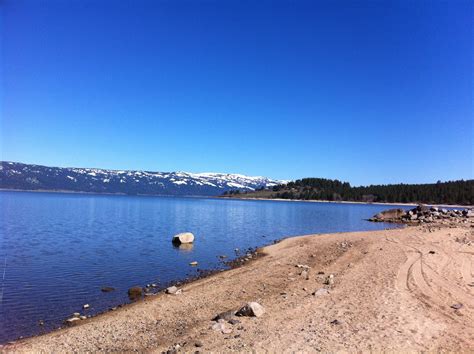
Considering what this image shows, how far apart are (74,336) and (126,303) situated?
583 centimetres

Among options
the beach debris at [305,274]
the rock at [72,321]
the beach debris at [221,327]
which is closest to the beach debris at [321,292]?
the beach debris at [305,274]

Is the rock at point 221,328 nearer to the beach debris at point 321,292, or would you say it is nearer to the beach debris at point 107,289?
the beach debris at point 321,292

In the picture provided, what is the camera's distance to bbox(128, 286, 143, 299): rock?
840 inches

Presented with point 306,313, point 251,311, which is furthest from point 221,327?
point 306,313

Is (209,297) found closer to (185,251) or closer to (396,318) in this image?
(396,318)

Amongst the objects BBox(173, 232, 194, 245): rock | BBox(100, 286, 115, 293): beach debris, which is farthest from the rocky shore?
BBox(100, 286, 115, 293): beach debris

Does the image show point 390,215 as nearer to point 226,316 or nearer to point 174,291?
point 174,291

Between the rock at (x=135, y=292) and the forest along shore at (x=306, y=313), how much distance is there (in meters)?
1.57

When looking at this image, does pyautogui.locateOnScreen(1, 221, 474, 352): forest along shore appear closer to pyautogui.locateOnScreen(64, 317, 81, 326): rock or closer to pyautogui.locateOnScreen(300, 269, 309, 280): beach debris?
pyautogui.locateOnScreen(300, 269, 309, 280): beach debris

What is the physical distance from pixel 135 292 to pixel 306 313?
38.2 feet

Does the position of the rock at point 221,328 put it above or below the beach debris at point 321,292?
below

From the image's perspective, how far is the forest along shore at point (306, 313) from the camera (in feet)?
37.7

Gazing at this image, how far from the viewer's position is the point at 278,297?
57.0 ft

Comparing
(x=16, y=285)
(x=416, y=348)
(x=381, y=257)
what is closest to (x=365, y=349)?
(x=416, y=348)
